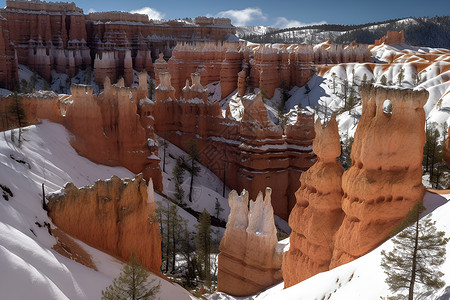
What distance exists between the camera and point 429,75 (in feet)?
191

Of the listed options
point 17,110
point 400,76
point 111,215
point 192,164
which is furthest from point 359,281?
point 400,76

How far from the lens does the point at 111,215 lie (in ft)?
53.4

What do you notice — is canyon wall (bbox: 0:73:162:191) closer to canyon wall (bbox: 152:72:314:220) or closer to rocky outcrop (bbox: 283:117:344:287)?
canyon wall (bbox: 152:72:314:220)

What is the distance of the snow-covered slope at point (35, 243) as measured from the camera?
10.0 m

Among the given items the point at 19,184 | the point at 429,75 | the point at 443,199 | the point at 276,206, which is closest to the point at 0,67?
the point at 276,206

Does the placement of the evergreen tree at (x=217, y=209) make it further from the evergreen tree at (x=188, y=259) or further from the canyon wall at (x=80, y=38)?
the canyon wall at (x=80, y=38)

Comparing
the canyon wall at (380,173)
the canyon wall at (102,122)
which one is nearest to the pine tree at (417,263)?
the canyon wall at (380,173)

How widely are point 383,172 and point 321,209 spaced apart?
2578mm

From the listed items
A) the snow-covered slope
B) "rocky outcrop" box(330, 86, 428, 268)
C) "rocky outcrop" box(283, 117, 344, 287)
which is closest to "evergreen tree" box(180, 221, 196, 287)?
the snow-covered slope

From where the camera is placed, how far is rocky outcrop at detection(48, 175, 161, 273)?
1510 cm

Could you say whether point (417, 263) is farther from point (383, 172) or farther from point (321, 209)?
point (321, 209)

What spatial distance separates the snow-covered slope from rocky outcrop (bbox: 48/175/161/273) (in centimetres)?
84

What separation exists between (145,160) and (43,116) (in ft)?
22.8

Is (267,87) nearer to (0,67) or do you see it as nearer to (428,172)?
(428,172)
